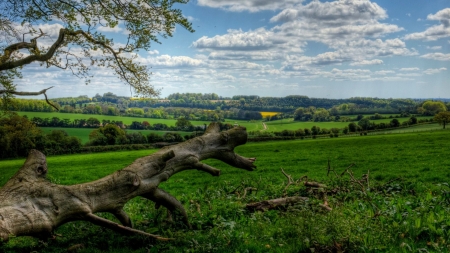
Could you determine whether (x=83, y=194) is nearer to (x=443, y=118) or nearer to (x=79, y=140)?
(x=79, y=140)

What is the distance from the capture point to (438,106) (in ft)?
290

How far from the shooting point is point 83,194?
5.91 meters

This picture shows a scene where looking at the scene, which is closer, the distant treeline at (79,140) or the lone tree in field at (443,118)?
the distant treeline at (79,140)

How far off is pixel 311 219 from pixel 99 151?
49361 mm

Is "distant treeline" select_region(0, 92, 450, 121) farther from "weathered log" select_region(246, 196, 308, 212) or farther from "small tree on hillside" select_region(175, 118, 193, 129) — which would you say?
"weathered log" select_region(246, 196, 308, 212)

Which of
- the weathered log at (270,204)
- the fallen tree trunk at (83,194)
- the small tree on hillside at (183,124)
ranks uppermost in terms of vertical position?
the fallen tree trunk at (83,194)

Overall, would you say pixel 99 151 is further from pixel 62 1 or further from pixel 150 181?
pixel 150 181

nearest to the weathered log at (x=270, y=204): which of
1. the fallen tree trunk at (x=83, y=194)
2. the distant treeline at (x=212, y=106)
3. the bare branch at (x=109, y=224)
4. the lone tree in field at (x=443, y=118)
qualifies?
the fallen tree trunk at (x=83, y=194)

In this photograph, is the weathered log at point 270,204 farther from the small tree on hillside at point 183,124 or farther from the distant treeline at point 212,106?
the small tree on hillside at point 183,124

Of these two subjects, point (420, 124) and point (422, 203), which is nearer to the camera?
point (422, 203)

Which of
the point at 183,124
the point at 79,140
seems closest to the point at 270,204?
the point at 79,140

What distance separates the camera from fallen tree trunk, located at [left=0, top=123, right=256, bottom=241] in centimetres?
536

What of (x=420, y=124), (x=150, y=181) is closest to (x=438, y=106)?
(x=420, y=124)

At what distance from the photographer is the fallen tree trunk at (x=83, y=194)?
17.6 feet
